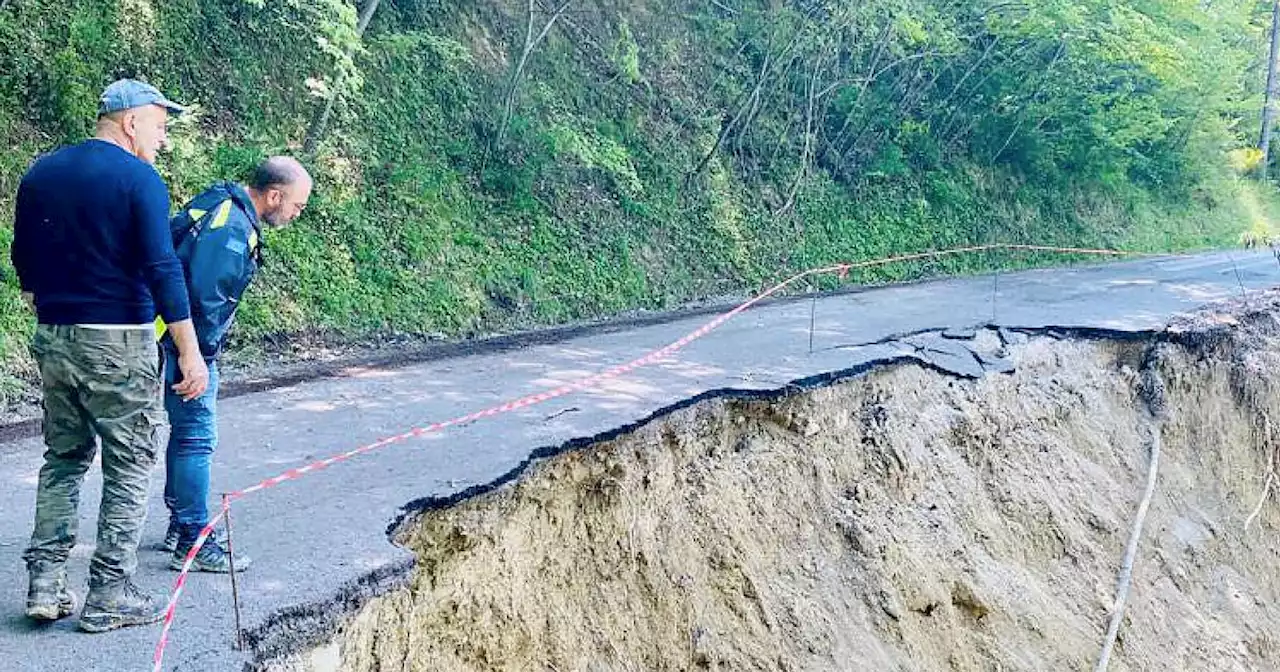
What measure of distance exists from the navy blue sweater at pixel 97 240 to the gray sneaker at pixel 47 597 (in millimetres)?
978

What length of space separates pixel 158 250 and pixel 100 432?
2.24 ft

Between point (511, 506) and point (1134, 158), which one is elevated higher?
point (1134, 158)

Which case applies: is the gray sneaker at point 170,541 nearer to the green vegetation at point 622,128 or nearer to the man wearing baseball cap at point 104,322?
the man wearing baseball cap at point 104,322

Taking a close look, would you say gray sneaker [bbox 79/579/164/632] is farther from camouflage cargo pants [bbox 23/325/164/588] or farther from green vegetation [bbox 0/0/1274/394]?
green vegetation [bbox 0/0/1274/394]

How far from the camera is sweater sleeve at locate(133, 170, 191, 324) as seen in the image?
3.17 m

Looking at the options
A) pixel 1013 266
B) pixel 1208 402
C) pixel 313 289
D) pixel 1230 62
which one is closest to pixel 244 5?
pixel 313 289

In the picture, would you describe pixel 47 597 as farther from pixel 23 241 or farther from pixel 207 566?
pixel 23 241

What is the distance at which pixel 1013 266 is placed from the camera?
19.8m

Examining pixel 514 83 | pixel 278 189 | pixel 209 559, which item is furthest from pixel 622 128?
pixel 209 559

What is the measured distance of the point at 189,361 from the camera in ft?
11.2

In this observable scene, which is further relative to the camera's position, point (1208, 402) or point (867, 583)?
point (1208, 402)

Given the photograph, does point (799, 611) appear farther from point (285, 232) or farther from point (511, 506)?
point (285, 232)

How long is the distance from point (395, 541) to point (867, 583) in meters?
3.60

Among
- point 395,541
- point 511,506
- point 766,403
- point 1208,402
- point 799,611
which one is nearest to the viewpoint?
point 395,541
